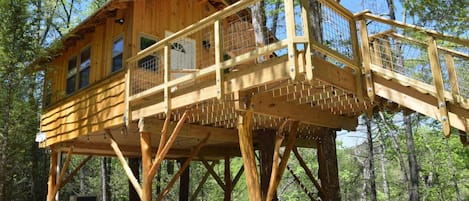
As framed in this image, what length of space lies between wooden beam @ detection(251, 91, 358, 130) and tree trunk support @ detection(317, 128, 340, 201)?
0.36m

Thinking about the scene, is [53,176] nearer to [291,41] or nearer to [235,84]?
[235,84]

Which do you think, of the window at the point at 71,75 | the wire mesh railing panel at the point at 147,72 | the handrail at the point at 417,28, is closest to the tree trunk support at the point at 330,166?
the handrail at the point at 417,28

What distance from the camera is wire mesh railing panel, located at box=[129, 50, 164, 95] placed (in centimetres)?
720

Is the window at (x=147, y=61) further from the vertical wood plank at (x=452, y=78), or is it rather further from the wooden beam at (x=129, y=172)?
the vertical wood plank at (x=452, y=78)

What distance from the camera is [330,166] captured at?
6.74 meters

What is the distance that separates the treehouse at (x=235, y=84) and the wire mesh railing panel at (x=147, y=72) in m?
0.03

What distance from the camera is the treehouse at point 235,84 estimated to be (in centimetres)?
442

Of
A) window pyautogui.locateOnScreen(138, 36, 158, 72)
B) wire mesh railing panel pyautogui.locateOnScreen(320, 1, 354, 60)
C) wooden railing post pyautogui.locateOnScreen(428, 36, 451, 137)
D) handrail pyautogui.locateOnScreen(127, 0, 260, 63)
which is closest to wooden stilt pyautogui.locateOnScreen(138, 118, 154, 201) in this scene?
handrail pyautogui.locateOnScreen(127, 0, 260, 63)

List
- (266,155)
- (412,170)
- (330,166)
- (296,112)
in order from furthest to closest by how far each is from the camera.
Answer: (412,170) < (266,155) < (330,166) < (296,112)

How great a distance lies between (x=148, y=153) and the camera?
6.56 meters

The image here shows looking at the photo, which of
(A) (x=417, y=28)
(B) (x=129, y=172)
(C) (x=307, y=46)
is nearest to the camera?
(C) (x=307, y=46)

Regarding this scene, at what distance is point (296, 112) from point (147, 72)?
322 cm

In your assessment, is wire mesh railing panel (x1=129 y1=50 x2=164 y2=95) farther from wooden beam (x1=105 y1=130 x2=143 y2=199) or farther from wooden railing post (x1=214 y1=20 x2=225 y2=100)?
wooden railing post (x1=214 y1=20 x2=225 y2=100)

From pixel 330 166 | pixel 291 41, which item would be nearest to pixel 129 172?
pixel 330 166
